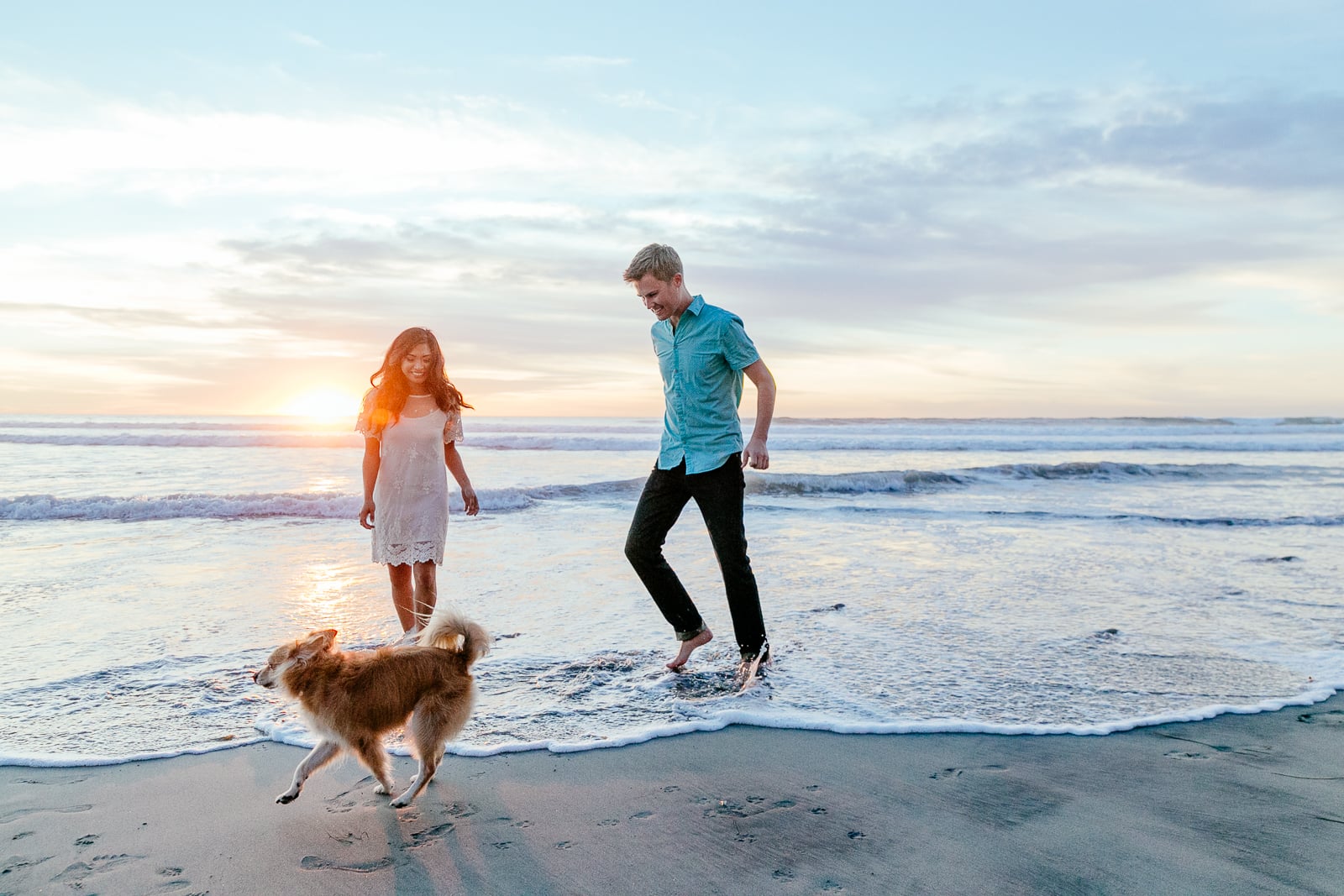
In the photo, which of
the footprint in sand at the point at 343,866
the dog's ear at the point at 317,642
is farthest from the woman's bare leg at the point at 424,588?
the footprint in sand at the point at 343,866

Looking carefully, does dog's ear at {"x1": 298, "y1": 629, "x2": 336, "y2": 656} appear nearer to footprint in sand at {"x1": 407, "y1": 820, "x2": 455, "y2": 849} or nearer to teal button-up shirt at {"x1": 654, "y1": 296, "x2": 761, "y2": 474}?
footprint in sand at {"x1": 407, "y1": 820, "x2": 455, "y2": 849}

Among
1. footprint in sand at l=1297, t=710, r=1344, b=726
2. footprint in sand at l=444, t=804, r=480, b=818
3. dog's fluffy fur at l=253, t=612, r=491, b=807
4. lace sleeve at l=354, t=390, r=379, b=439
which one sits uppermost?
lace sleeve at l=354, t=390, r=379, b=439

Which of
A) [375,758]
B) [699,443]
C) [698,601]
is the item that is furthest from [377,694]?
[698,601]

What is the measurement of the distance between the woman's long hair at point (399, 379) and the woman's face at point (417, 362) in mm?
10

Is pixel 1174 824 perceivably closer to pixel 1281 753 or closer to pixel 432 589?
pixel 1281 753

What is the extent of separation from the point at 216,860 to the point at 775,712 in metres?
2.29

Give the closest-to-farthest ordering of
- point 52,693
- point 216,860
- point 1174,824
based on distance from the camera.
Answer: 1. point 216,860
2. point 1174,824
3. point 52,693

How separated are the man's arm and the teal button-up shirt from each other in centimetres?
5

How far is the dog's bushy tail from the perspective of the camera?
317cm

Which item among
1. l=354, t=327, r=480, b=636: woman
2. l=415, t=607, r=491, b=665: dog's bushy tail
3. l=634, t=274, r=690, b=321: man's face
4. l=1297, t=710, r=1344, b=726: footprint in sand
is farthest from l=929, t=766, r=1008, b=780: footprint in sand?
l=354, t=327, r=480, b=636: woman

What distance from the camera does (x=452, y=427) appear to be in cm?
476

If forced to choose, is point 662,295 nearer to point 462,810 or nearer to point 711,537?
point 711,537

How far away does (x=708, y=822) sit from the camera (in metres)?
2.86

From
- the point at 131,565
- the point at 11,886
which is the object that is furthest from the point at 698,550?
the point at 11,886
